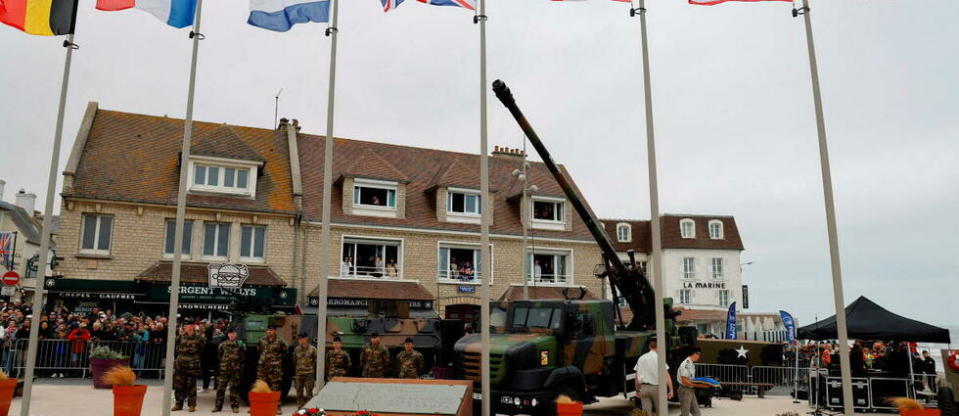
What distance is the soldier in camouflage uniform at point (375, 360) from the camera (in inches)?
629

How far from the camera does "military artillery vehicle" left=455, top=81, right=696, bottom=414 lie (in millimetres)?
13266

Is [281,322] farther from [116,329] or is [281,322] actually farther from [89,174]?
[89,174]

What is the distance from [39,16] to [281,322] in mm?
8029

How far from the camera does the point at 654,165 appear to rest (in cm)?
1213

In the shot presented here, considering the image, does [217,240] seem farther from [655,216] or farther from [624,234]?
[624,234]

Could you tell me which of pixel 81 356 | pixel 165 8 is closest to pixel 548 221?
pixel 81 356

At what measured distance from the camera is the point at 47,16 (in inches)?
508

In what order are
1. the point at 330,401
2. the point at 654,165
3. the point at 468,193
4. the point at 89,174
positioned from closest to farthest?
1. the point at 330,401
2. the point at 654,165
3. the point at 89,174
4. the point at 468,193

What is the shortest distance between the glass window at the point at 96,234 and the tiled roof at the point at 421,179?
23.4ft

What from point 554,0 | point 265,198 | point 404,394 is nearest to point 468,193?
point 265,198

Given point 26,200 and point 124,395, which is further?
point 26,200

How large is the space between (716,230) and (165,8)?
42301mm

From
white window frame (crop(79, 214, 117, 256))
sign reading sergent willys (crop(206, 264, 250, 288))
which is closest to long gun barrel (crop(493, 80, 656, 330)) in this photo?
sign reading sergent willys (crop(206, 264, 250, 288))

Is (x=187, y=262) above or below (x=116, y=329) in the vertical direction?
above
